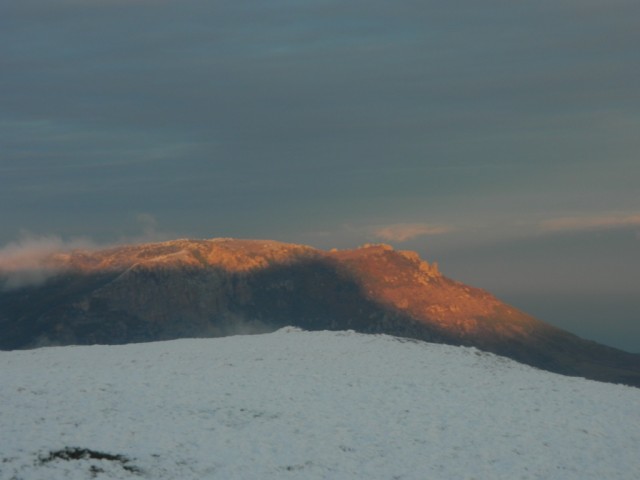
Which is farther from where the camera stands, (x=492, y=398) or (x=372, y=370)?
(x=372, y=370)

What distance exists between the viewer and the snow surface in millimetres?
28891

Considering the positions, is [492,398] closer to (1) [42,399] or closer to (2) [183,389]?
(2) [183,389]

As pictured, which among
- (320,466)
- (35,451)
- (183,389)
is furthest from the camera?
(183,389)

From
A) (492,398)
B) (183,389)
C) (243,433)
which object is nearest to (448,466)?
(243,433)

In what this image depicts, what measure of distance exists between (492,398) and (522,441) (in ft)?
22.2

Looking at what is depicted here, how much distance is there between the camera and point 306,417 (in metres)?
34.6

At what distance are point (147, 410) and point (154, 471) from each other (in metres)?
6.64

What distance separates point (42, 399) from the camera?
33.8 m

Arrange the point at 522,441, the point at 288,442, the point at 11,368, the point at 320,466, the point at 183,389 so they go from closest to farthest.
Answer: the point at 320,466 < the point at 288,442 < the point at 522,441 < the point at 183,389 < the point at 11,368

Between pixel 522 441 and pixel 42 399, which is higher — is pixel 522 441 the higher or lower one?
the lower one

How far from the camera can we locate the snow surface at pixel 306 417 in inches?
1137

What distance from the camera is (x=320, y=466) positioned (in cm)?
2930

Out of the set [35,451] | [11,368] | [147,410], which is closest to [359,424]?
[147,410]

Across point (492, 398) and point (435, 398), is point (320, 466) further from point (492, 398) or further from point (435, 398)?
point (492, 398)
